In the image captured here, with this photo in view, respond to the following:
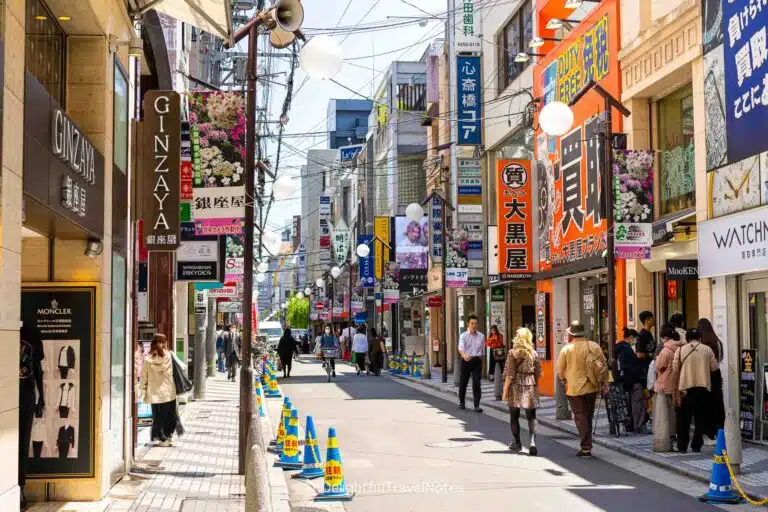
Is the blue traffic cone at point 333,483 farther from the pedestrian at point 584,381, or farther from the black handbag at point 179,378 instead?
the black handbag at point 179,378

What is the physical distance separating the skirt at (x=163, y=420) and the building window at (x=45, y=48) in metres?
6.60

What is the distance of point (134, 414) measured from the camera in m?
14.1

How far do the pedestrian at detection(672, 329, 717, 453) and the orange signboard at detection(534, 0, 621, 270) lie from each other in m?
7.25

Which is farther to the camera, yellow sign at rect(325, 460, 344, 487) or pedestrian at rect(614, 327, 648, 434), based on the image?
pedestrian at rect(614, 327, 648, 434)

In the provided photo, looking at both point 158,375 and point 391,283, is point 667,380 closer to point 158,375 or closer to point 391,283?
point 158,375

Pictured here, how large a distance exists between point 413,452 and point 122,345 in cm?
505

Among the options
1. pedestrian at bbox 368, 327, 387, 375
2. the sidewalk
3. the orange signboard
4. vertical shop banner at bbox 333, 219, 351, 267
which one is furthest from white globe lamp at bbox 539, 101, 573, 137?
vertical shop banner at bbox 333, 219, 351, 267

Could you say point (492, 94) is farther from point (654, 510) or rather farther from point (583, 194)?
point (654, 510)

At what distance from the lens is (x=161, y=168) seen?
42.5ft

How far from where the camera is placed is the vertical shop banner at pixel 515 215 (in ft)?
96.1

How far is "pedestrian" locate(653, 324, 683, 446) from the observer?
14836mm

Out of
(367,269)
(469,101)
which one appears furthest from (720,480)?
(367,269)

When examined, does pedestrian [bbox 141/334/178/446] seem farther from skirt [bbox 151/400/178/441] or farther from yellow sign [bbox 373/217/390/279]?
yellow sign [bbox 373/217/390/279]

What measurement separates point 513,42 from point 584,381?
20.3 metres
